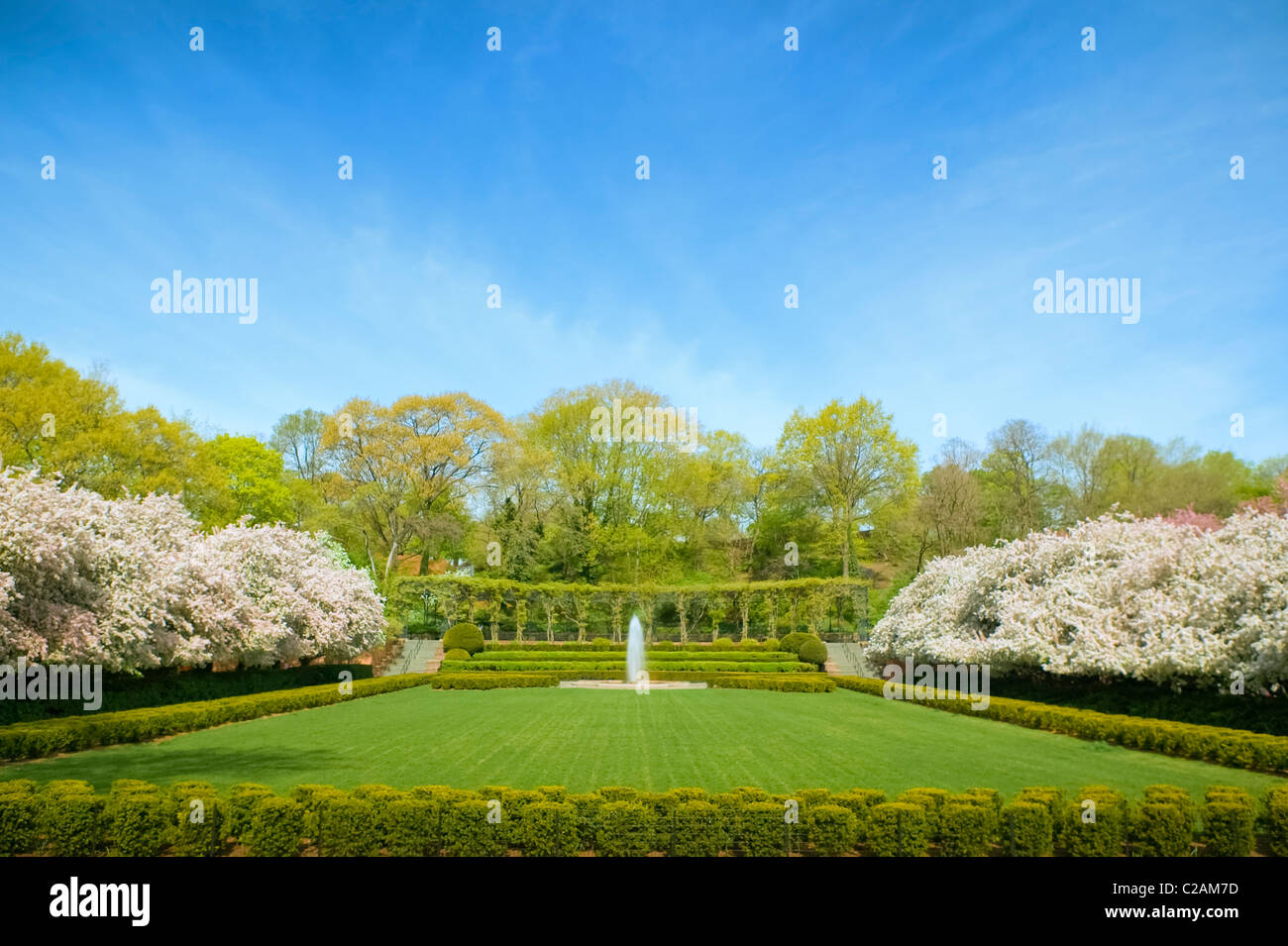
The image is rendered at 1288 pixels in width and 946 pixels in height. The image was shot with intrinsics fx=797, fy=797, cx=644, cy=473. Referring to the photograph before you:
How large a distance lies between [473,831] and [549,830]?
728mm

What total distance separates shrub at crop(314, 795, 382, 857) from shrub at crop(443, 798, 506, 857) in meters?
0.70

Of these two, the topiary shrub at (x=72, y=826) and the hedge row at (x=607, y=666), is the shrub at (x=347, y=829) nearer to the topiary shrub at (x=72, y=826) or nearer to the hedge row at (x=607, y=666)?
the topiary shrub at (x=72, y=826)

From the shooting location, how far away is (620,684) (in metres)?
30.4

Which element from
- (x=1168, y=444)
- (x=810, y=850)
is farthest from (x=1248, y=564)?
(x=1168, y=444)

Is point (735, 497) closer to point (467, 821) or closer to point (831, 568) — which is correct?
point (831, 568)

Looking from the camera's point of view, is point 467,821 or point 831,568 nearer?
point 467,821

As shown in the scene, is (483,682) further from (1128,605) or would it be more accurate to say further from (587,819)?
(587,819)

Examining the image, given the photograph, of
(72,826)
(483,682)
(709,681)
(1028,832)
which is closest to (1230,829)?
(1028,832)

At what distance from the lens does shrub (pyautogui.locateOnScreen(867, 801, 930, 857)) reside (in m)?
7.57

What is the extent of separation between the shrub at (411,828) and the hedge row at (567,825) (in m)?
0.01

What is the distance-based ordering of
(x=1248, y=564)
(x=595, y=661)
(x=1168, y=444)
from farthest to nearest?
(x=1168, y=444), (x=595, y=661), (x=1248, y=564)

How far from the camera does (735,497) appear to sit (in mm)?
51125

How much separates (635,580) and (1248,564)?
34.9 m

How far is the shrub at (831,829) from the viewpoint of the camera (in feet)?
24.9
